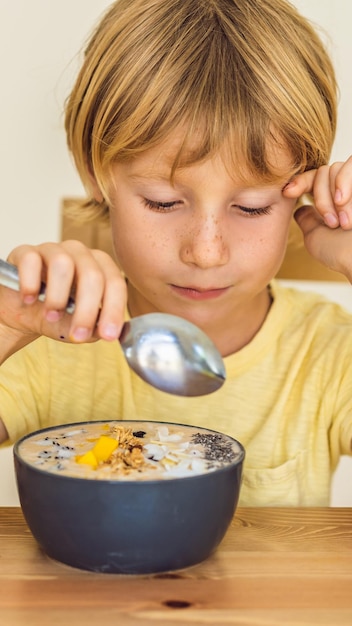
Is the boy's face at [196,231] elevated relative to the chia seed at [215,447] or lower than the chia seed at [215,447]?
elevated

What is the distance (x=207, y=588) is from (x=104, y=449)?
0.44 feet

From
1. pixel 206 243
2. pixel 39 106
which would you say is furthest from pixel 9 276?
pixel 39 106

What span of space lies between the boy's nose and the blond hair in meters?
0.07

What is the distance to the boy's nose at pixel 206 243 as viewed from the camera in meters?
0.85

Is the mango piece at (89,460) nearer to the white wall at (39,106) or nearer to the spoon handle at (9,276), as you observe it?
the spoon handle at (9,276)

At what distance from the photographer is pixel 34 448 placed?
646 mm

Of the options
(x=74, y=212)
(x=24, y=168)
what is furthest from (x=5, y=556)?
(x=24, y=168)

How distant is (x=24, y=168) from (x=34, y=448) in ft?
4.85

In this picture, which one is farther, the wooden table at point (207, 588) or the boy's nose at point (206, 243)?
the boy's nose at point (206, 243)

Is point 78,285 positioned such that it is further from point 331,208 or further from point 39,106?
point 39,106

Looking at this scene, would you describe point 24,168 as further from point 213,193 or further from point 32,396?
point 213,193

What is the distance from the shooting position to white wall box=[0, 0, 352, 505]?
1.91 metres

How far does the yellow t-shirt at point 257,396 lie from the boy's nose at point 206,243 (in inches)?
9.8

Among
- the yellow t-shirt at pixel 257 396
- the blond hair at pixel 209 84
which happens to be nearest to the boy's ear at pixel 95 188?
the blond hair at pixel 209 84
